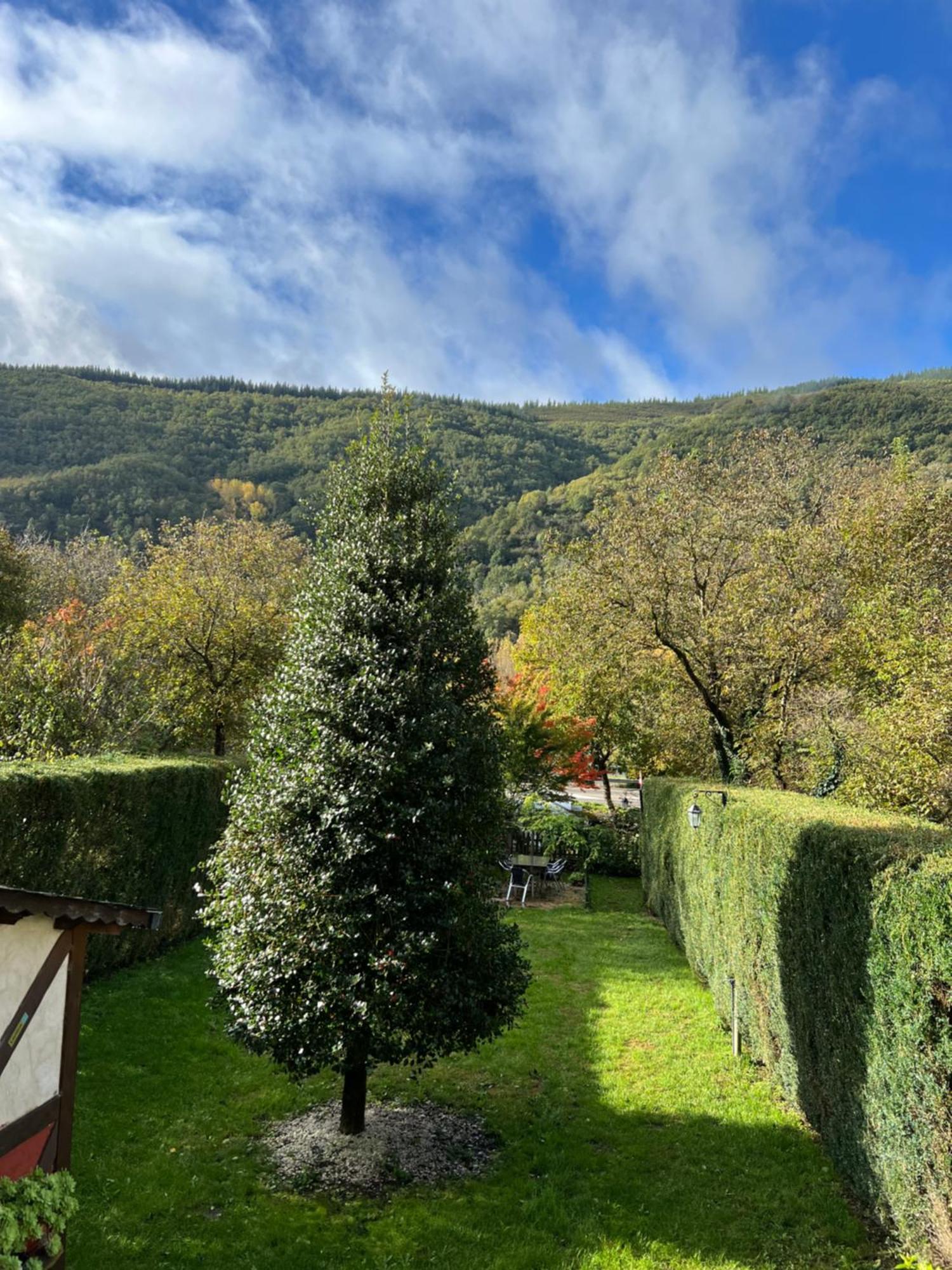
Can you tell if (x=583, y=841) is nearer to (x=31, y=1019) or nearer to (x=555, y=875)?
(x=555, y=875)

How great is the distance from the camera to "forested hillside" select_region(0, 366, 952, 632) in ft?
155

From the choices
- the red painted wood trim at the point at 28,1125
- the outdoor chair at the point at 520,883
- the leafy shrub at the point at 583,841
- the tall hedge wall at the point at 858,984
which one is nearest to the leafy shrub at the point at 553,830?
the leafy shrub at the point at 583,841

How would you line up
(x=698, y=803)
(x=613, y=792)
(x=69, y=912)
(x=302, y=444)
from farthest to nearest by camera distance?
1. (x=302, y=444)
2. (x=613, y=792)
3. (x=698, y=803)
4. (x=69, y=912)

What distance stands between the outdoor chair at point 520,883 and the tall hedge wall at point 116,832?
8.07 meters

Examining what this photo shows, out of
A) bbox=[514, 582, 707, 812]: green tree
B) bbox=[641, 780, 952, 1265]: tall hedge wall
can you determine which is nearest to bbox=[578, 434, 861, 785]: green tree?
bbox=[514, 582, 707, 812]: green tree

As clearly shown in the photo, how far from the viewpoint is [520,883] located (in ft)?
65.7

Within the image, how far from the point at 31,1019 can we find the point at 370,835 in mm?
2694

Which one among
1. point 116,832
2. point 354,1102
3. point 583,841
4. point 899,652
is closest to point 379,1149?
point 354,1102

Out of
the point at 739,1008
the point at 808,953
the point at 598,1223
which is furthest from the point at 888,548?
the point at 598,1223

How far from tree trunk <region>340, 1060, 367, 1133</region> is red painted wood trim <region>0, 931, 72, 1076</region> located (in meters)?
3.54

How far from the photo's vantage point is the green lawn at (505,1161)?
5258 millimetres

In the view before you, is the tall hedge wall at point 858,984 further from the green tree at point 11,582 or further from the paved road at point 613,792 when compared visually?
the paved road at point 613,792

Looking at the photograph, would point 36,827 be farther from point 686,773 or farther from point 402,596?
point 686,773

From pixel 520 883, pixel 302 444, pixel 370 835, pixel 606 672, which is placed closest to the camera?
pixel 370 835
